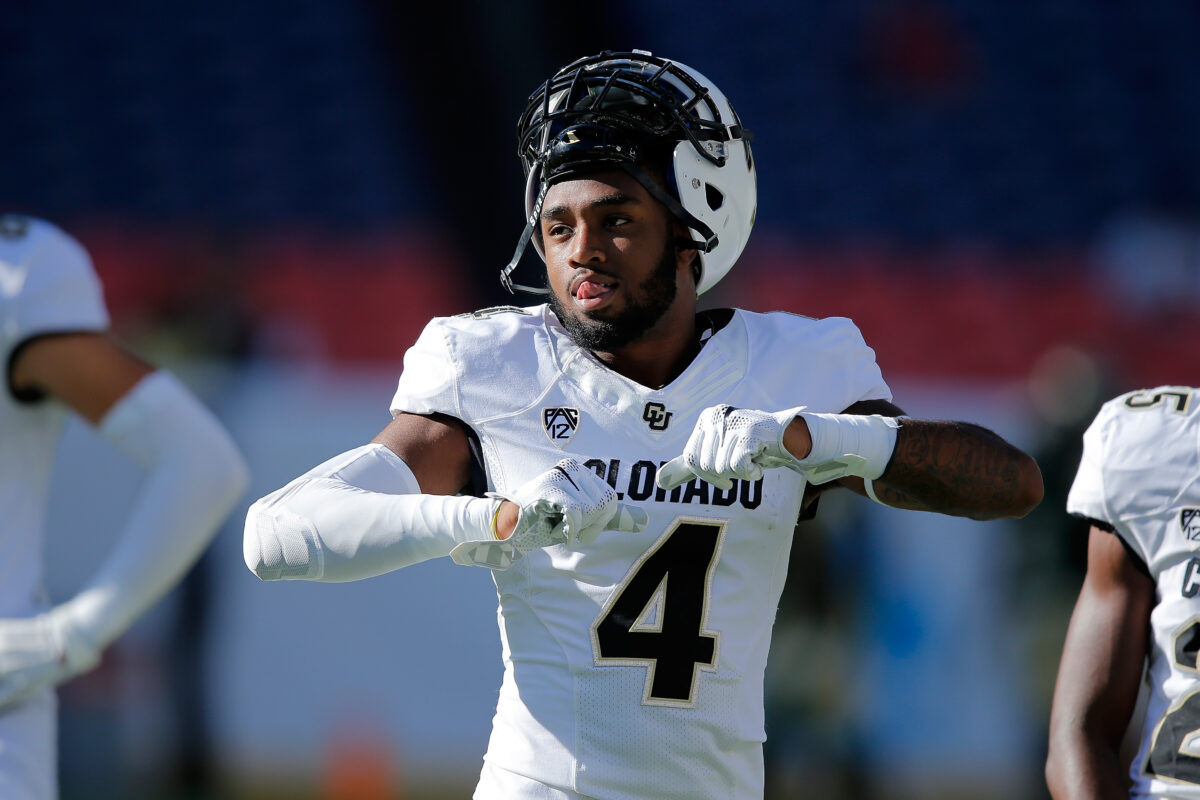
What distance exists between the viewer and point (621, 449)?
2295 millimetres

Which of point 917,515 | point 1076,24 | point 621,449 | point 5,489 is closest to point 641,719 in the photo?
point 621,449

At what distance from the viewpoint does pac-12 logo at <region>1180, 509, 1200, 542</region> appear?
2.38 metres


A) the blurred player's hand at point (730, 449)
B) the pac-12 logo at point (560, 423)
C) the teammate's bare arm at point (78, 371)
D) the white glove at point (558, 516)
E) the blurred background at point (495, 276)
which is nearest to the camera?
the white glove at point (558, 516)

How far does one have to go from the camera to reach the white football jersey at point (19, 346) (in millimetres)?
2609

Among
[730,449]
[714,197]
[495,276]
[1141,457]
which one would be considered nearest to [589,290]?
[714,197]

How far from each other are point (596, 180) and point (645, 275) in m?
0.17

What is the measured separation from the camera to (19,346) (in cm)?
270

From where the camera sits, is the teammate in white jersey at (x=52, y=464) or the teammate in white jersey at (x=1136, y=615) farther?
the teammate in white jersey at (x=52, y=464)

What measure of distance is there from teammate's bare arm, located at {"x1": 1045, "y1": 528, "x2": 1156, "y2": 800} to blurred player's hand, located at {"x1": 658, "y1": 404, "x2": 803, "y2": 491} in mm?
700

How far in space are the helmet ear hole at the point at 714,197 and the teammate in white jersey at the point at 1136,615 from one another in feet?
2.44

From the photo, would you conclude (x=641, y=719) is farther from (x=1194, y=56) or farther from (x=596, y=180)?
(x=1194, y=56)

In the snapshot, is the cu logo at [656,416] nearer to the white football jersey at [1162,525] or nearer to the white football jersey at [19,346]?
the white football jersey at [1162,525]

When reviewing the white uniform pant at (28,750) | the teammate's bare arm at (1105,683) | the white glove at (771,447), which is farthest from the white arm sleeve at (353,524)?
the teammate's bare arm at (1105,683)

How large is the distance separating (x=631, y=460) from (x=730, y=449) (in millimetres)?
285
